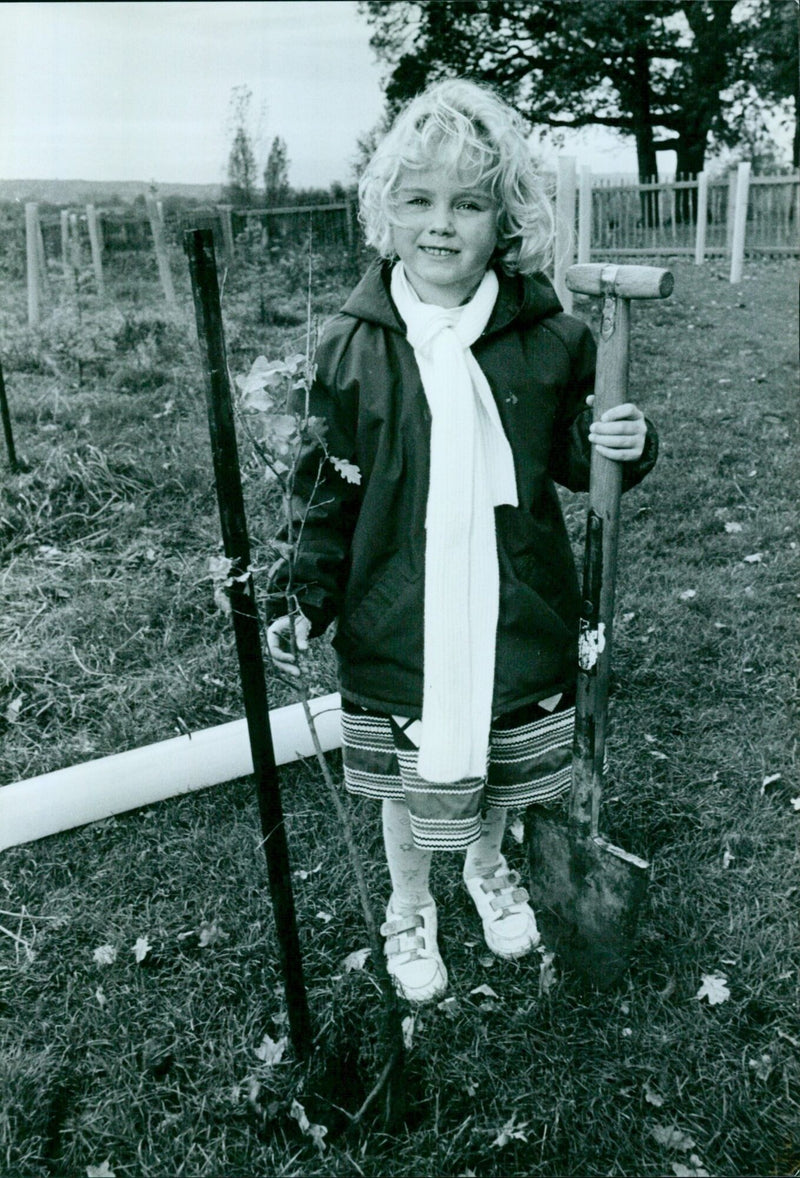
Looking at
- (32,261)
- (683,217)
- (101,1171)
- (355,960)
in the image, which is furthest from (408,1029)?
(683,217)

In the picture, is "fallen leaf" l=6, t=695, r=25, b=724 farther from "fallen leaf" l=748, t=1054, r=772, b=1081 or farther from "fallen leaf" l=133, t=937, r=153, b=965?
"fallen leaf" l=748, t=1054, r=772, b=1081

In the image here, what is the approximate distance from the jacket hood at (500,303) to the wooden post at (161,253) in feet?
19.7

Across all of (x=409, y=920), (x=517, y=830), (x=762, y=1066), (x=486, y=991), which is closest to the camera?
(x=762, y=1066)

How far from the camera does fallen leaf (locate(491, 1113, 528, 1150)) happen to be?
1.85 m

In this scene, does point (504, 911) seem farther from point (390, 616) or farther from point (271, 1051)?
point (390, 616)

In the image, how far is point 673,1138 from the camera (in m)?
1.84

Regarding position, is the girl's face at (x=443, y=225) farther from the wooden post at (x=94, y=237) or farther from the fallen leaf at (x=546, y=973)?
the wooden post at (x=94, y=237)

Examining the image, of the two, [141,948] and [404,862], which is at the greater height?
[404,862]

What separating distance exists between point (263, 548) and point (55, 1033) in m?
2.26

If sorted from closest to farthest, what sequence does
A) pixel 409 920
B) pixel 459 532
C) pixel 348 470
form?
pixel 348 470 → pixel 459 532 → pixel 409 920

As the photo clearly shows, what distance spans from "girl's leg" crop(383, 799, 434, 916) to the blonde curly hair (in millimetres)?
1212

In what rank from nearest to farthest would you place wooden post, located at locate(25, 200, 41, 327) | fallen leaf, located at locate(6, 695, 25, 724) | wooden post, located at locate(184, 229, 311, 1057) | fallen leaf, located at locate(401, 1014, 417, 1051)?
wooden post, located at locate(184, 229, 311, 1057) < fallen leaf, located at locate(401, 1014, 417, 1051) < fallen leaf, located at locate(6, 695, 25, 724) < wooden post, located at locate(25, 200, 41, 327)

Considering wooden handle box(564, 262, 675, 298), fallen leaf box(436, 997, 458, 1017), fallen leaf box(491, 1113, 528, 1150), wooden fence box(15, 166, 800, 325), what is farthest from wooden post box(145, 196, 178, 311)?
fallen leaf box(491, 1113, 528, 1150)

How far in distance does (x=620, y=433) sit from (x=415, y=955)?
1232 millimetres
